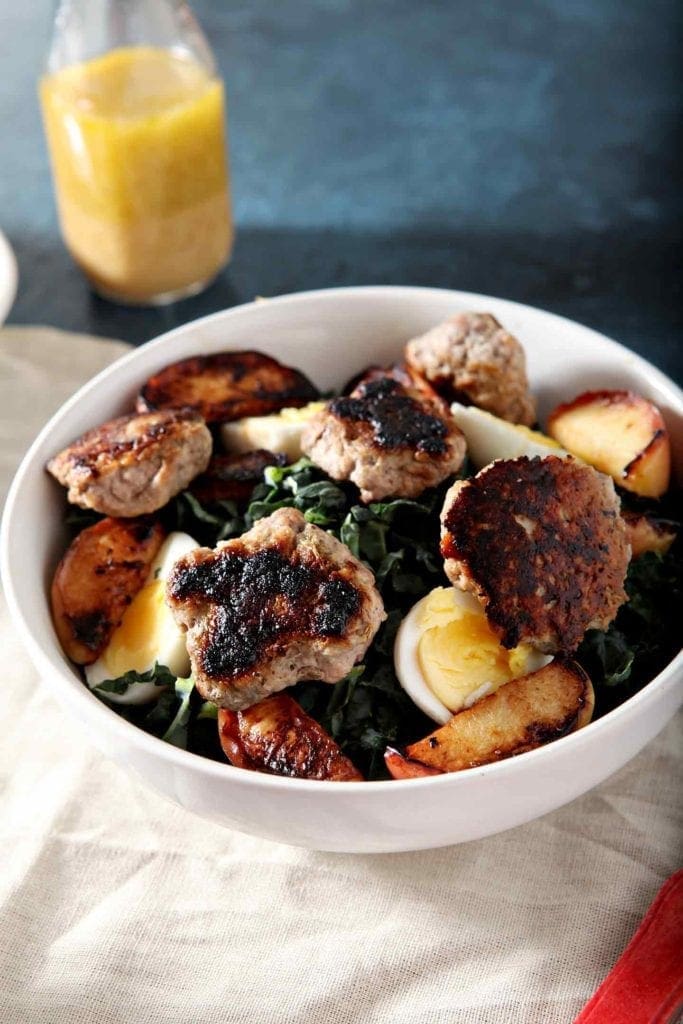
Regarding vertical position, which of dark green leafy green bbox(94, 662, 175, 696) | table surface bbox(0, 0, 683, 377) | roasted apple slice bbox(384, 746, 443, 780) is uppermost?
roasted apple slice bbox(384, 746, 443, 780)

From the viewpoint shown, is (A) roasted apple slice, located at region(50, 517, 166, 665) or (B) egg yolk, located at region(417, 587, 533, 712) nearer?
(B) egg yolk, located at region(417, 587, 533, 712)

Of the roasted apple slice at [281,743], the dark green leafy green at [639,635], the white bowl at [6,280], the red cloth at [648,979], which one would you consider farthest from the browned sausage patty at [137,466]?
the red cloth at [648,979]

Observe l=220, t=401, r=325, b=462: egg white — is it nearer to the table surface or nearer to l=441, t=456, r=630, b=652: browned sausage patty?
l=441, t=456, r=630, b=652: browned sausage patty

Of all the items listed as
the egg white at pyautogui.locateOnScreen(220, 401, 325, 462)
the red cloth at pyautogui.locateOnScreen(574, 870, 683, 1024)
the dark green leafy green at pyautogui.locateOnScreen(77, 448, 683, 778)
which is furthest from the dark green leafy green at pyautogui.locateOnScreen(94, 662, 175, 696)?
the red cloth at pyautogui.locateOnScreen(574, 870, 683, 1024)

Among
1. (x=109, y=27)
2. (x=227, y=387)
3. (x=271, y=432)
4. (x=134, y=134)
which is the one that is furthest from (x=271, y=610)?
(x=109, y=27)

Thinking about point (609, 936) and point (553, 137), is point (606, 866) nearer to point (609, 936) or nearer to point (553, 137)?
point (609, 936)
